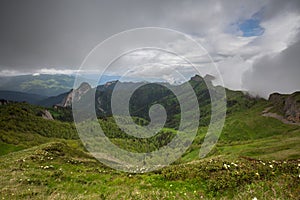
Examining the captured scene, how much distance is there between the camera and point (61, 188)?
16375mm

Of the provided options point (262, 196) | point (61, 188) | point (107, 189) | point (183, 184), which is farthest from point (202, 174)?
point (61, 188)

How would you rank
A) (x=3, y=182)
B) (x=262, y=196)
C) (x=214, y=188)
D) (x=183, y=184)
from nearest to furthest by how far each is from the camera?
(x=262, y=196), (x=214, y=188), (x=183, y=184), (x=3, y=182)

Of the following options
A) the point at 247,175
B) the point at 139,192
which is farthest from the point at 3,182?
the point at 247,175

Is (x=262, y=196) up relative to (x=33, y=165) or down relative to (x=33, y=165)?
up

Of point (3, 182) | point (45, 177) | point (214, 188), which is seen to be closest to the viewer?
point (214, 188)

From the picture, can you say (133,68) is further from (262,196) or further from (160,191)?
(262,196)

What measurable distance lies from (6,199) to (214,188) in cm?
1316

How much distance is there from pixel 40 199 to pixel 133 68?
10.9 m

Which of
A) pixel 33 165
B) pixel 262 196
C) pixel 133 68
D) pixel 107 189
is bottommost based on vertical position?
pixel 33 165

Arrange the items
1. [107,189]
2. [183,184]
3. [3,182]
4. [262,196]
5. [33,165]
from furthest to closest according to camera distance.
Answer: [33,165], [3,182], [107,189], [183,184], [262,196]

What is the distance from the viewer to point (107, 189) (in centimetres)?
1570

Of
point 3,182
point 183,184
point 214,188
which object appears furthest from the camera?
point 3,182

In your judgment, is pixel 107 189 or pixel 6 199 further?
pixel 107 189

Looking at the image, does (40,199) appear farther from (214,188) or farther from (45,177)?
(214,188)
